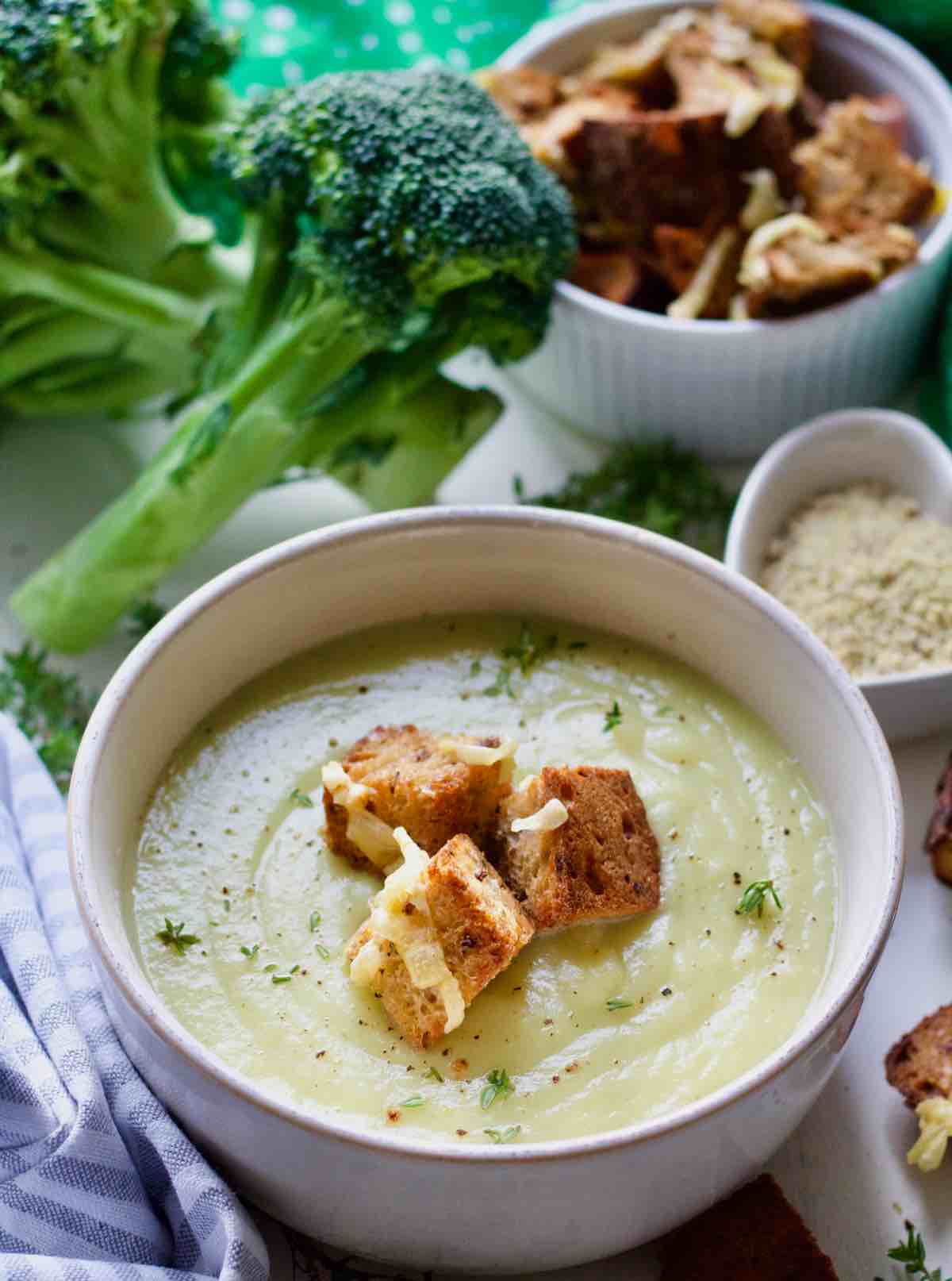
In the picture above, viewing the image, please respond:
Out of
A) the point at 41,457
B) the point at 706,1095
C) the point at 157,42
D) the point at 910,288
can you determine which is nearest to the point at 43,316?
the point at 41,457

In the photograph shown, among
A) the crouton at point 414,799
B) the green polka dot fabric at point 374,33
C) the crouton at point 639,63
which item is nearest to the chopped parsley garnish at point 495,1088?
the crouton at point 414,799

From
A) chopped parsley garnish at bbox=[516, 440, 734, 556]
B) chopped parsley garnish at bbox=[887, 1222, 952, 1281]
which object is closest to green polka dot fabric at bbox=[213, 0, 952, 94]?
chopped parsley garnish at bbox=[516, 440, 734, 556]

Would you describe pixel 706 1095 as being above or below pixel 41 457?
below

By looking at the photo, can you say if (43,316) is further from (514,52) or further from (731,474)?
(731,474)

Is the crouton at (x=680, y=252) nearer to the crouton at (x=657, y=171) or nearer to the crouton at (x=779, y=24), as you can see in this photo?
the crouton at (x=657, y=171)

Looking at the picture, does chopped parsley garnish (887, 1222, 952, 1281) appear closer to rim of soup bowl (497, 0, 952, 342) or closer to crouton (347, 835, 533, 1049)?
crouton (347, 835, 533, 1049)

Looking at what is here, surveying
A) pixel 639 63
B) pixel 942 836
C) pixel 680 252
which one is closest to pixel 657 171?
pixel 680 252

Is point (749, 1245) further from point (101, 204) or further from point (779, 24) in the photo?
point (779, 24)
